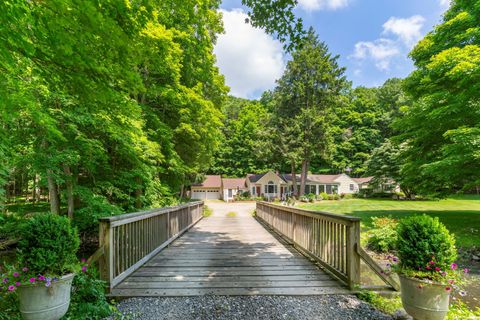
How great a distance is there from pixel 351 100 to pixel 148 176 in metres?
45.7

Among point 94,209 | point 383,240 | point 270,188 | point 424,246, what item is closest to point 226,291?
point 424,246

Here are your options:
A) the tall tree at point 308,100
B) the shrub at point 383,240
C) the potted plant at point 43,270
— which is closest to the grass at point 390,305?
the potted plant at point 43,270

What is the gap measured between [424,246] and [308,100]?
25390 millimetres

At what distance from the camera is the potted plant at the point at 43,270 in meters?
2.06

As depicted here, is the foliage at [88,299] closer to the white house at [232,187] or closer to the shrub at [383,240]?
the shrub at [383,240]

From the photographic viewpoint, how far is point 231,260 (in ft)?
14.1

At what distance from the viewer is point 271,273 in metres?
3.61

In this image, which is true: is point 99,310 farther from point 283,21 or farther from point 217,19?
point 217,19

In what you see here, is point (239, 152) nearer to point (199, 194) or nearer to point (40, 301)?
point (199, 194)

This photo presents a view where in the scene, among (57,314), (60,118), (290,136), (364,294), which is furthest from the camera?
(290,136)

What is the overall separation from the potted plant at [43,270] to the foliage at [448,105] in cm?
917

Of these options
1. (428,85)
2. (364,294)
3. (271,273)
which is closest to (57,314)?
(271,273)

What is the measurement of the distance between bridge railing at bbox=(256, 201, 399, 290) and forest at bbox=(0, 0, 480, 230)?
306 centimetres

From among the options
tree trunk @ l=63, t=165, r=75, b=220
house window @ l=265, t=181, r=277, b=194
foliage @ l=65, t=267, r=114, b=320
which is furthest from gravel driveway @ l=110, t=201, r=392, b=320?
house window @ l=265, t=181, r=277, b=194
